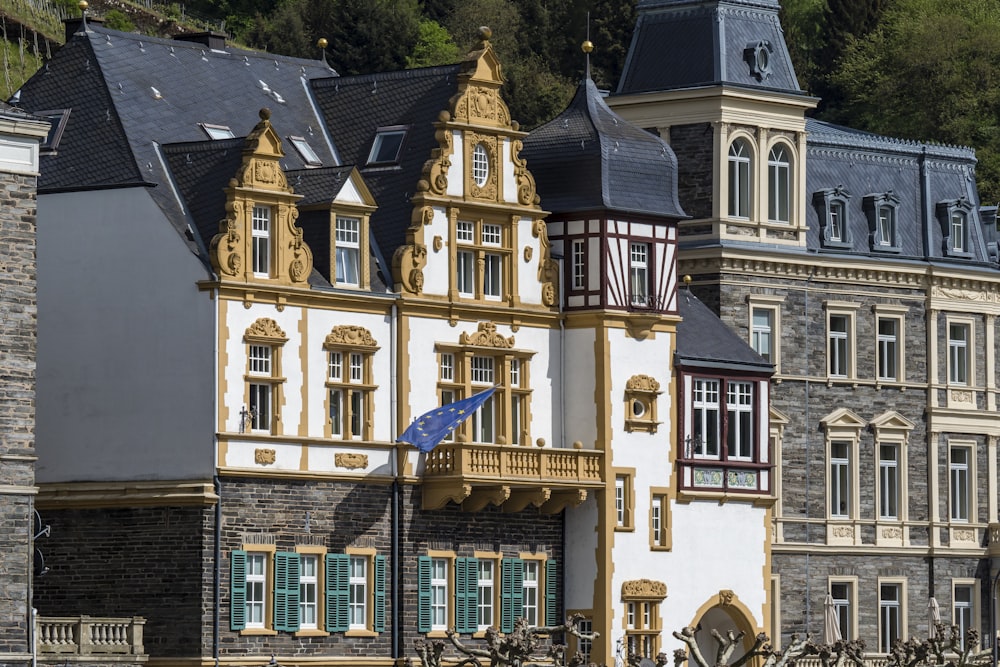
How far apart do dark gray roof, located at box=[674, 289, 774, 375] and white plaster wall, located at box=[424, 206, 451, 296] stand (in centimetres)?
785

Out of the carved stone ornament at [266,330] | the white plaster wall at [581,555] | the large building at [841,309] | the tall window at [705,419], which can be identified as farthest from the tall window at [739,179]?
the carved stone ornament at [266,330]

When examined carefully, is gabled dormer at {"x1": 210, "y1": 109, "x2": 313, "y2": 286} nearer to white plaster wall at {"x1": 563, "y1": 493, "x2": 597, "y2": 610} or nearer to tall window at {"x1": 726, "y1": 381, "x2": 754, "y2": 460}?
white plaster wall at {"x1": 563, "y1": 493, "x2": 597, "y2": 610}

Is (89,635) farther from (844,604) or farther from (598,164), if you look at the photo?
(844,604)

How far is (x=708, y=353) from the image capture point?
9669 cm

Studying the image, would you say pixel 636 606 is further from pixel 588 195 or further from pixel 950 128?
pixel 950 128

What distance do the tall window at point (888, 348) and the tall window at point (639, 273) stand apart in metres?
14.2

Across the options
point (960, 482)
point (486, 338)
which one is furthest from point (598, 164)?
point (960, 482)

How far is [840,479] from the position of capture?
10588 cm

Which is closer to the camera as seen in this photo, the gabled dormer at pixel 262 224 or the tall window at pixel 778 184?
the gabled dormer at pixel 262 224

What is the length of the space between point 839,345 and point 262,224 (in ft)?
81.0

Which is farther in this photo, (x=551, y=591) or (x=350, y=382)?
(x=551, y=591)

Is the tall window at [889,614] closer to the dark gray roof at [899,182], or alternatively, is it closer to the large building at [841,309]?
the large building at [841,309]

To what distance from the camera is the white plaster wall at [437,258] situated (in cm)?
9062

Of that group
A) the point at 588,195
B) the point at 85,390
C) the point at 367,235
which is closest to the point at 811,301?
the point at 588,195
